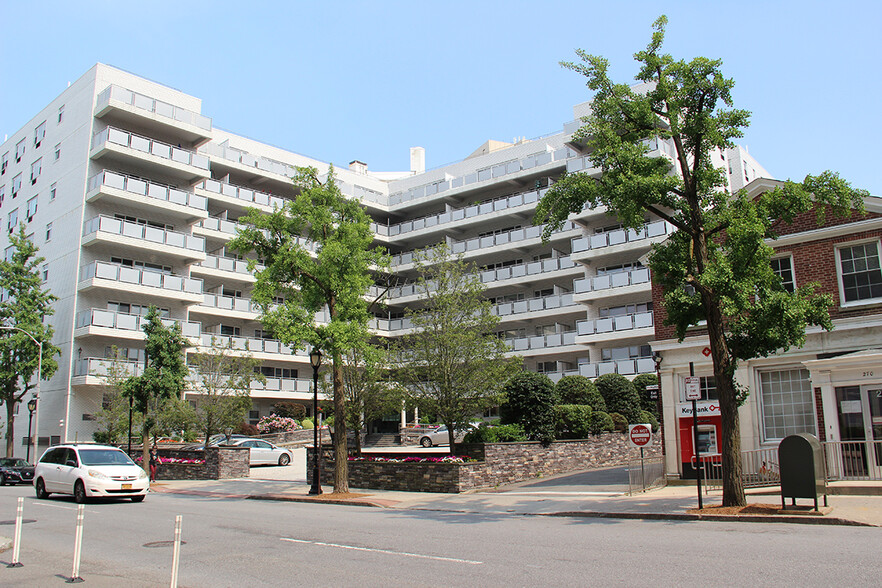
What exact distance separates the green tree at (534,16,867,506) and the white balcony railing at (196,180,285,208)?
33.7 meters

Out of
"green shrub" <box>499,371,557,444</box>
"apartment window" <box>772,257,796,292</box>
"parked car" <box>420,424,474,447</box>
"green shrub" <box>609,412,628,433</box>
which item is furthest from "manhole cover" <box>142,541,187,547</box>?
"parked car" <box>420,424,474,447</box>

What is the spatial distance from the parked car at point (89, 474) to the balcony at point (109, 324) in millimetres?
18362

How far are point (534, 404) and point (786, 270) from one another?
9235 mm

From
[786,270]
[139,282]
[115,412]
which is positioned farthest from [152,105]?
[786,270]

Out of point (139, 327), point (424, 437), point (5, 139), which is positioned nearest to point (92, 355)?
point (139, 327)

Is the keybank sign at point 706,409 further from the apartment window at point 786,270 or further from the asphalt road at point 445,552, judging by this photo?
the asphalt road at point 445,552

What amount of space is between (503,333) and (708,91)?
35658 millimetres

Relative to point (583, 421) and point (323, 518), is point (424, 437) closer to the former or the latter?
point (583, 421)

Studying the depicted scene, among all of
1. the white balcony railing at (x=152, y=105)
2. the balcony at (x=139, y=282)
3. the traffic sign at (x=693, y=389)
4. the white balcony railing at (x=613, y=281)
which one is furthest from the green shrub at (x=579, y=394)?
the white balcony railing at (x=152, y=105)

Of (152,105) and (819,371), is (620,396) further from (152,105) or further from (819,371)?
(152,105)

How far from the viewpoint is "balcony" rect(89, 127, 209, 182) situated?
40.9 m

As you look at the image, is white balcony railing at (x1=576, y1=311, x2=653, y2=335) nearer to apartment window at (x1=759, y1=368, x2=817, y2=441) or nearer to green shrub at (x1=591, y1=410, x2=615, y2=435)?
green shrub at (x1=591, y1=410, x2=615, y2=435)

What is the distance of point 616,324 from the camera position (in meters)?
41.9

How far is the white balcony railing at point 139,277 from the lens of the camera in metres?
39.2
